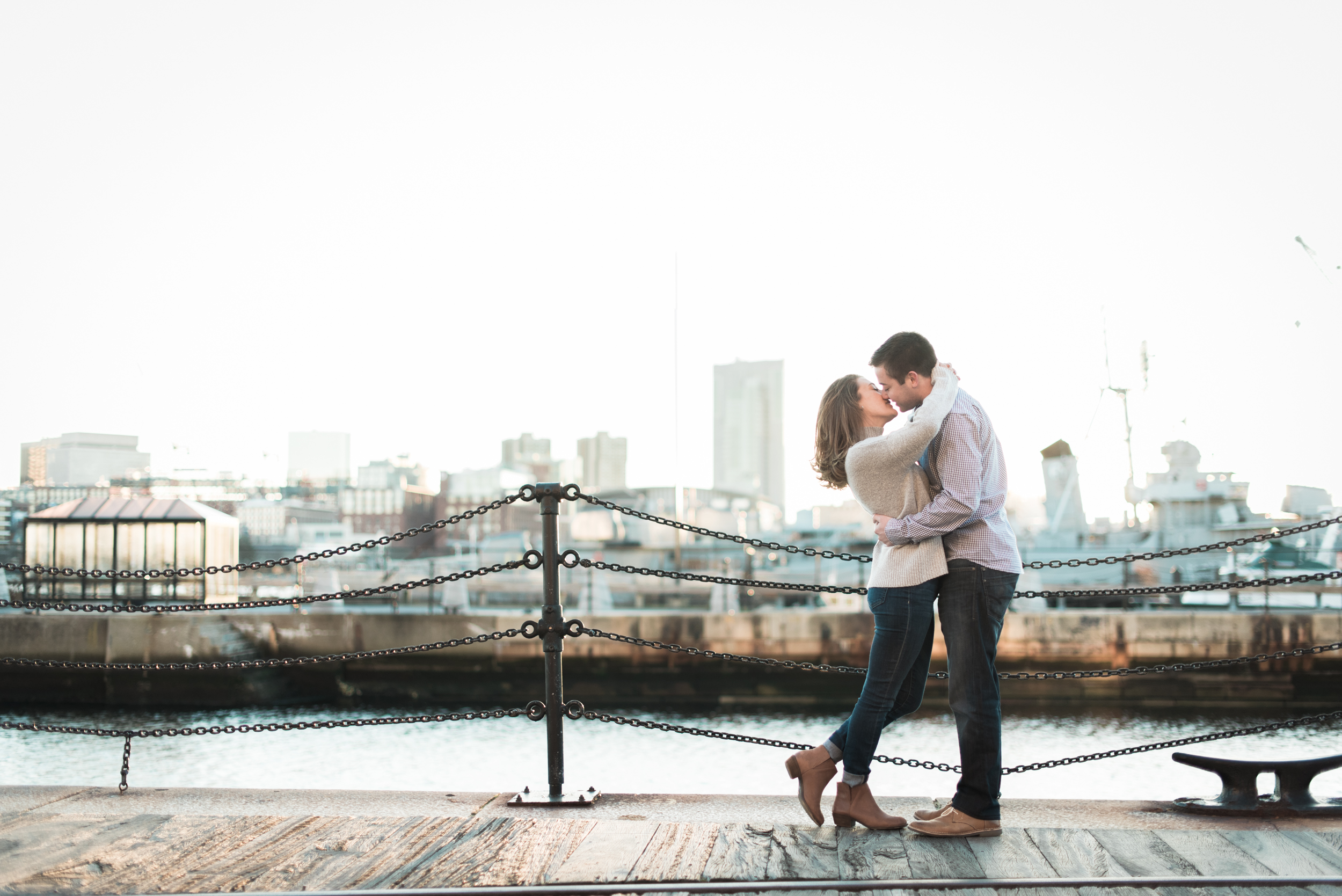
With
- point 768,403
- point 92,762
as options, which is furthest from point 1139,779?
point 768,403


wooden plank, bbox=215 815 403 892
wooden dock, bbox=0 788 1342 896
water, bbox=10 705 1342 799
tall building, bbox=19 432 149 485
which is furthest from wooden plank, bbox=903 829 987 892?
tall building, bbox=19 432 149 485

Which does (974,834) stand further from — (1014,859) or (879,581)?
(879,581)

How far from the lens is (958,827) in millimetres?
3316

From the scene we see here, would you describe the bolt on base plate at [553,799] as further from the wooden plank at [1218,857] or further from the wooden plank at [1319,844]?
the wooden plank at [1319,844]

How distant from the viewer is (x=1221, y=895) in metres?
2.74

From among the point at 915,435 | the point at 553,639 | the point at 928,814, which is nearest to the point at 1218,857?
the point at 928,814

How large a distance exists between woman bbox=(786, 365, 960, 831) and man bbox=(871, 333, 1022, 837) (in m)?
0.06

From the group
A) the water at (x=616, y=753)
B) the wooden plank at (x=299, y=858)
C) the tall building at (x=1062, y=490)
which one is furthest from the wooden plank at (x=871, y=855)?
the tall building at (x=1062, y=490)

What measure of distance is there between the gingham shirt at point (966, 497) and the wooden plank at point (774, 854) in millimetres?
1048

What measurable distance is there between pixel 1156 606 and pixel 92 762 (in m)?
17.4

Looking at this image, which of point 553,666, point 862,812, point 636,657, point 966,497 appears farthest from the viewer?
point 636,657

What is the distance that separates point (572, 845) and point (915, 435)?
1773mm

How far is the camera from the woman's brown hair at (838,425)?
11.1 ft

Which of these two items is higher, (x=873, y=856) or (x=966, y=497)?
(x=966, y=497)
